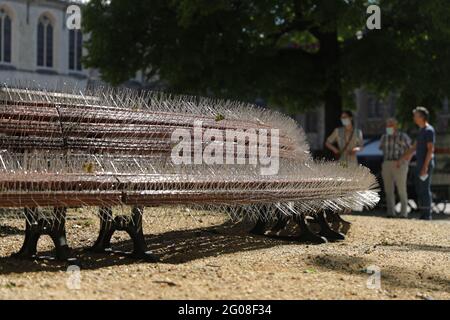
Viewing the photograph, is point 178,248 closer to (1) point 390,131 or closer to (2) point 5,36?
(1) point 390,131

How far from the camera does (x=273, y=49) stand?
1805cm

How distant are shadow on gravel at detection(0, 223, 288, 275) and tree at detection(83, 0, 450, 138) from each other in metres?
9.38

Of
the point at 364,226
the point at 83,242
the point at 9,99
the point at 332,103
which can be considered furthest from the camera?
the point at 332,103

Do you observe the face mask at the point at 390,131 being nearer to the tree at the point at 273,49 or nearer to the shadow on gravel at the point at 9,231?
the tree at the point at 273,49

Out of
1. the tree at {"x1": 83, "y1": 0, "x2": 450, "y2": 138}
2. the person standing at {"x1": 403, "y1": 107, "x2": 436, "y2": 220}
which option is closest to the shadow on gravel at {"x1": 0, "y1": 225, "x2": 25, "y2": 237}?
the person standing at {"x1": 403, "y1": 107, "x2": 436, "y2": 220}

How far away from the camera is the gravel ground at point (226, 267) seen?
4.16m

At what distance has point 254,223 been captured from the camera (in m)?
8.19

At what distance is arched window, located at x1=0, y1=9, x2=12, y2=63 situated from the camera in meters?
49.2

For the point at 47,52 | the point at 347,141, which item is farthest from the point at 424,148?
the point at 47,52

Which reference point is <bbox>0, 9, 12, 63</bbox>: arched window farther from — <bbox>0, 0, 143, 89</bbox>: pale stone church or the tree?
the tree

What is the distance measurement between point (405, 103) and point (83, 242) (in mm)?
14011

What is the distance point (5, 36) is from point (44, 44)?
2.80 meters
